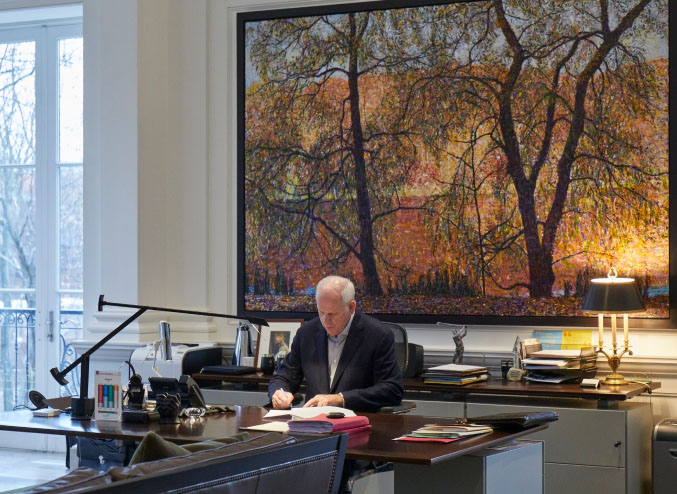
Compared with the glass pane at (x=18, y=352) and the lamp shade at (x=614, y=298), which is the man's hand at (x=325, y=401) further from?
the glass pane at (x=18, y=352)

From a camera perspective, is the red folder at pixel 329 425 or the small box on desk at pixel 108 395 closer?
the red folder at pixel 329 425

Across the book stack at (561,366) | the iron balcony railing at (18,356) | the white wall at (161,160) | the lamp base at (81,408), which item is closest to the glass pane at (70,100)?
the white wall at (161,160)

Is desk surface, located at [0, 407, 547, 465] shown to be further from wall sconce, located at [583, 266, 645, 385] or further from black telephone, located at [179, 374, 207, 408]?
wall sconce, located at [583, 266, 645, 385]

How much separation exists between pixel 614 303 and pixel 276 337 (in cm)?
207

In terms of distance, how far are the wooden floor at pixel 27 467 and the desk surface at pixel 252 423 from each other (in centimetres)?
221

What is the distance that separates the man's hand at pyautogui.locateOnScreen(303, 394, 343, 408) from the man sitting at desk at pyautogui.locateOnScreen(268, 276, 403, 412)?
0.45 ft

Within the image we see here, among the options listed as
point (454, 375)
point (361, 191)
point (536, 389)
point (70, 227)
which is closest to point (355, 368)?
point (454, 375)

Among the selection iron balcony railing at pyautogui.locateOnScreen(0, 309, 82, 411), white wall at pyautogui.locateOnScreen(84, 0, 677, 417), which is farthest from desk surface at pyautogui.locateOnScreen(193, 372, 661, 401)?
iron balcony railing at pyautogui.locateOnScreen(0, 309, 82, 411)

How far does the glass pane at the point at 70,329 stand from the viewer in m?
7.34

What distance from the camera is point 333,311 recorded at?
15.7ft

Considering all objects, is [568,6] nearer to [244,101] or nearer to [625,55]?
[625,55]

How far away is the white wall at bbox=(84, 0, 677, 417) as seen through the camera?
6.41 meters

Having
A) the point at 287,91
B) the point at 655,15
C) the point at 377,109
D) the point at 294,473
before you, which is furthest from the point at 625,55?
the point at 294,473

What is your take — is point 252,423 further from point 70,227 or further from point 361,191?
point 70,227
